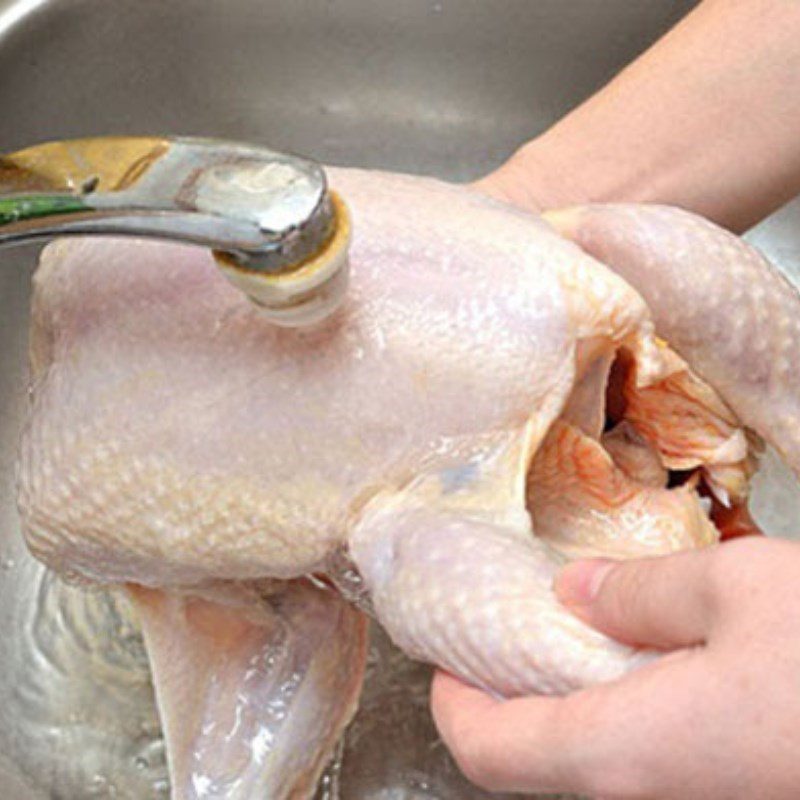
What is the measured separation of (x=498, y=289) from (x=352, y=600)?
0.20 m

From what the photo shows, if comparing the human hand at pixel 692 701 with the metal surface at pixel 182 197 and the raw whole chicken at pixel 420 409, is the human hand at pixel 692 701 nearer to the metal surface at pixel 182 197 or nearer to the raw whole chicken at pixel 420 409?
the raw whole chicken at pixel 420 409

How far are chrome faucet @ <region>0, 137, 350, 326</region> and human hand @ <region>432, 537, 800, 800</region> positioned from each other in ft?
0.65

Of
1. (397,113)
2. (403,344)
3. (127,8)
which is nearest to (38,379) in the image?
(403,344)

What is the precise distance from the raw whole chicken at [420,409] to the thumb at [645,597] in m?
0.01

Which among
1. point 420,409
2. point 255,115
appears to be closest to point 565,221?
point 420,409

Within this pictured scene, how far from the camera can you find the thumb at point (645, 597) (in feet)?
1.65

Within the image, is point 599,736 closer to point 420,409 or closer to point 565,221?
point 420,409

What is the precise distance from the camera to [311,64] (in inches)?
48.2

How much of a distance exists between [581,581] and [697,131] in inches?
19.3

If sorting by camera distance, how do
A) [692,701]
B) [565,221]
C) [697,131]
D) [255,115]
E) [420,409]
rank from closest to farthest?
[692,701] → [420,409] → [565,221] → [697,131] → [255,115]

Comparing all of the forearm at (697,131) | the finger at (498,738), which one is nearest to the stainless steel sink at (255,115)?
the forearm at (697,131)

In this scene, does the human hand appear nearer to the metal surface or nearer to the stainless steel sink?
the metal surface

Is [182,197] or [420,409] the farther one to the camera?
[420,409]

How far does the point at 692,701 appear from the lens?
0.48 meters
